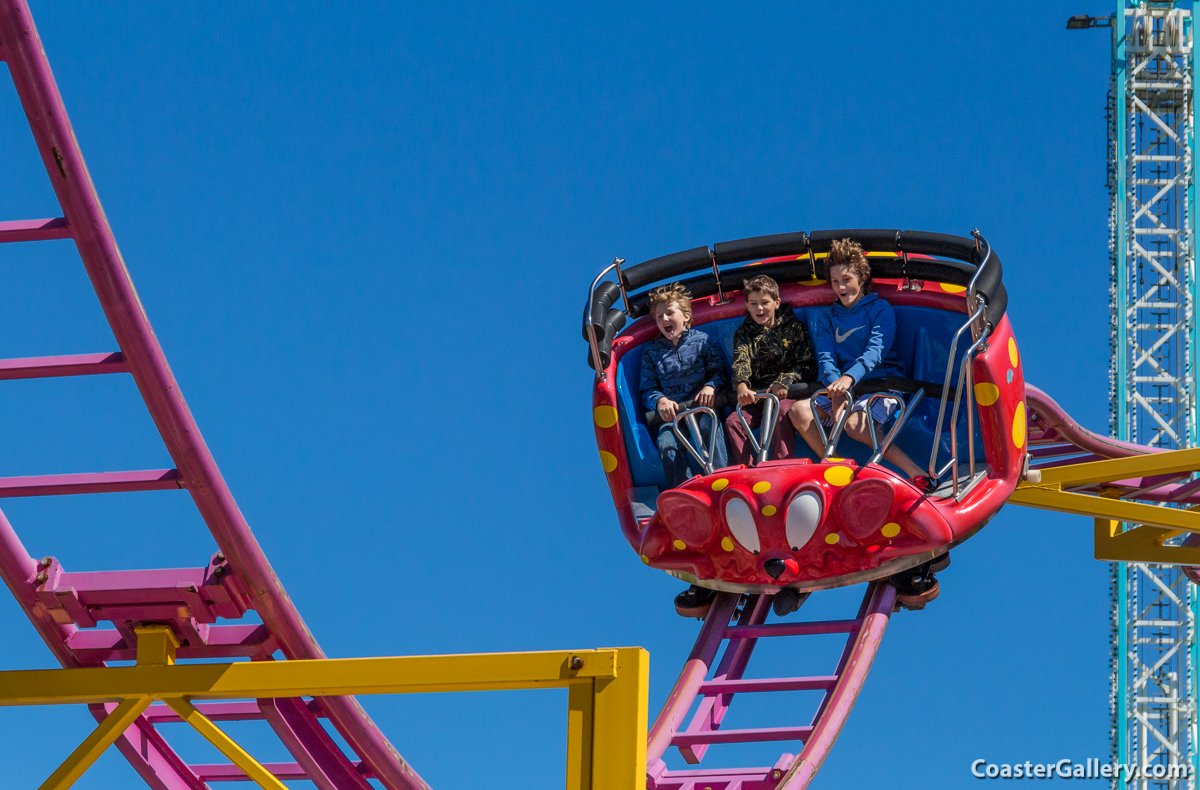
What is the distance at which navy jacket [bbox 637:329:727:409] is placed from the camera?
23.2 ft

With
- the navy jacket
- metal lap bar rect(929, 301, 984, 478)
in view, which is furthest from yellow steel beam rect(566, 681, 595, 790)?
the navy jacket

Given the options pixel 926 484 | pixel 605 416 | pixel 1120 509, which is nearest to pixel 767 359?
pixel 605 416

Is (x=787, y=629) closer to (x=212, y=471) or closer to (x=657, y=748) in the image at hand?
(x=657, y=748)

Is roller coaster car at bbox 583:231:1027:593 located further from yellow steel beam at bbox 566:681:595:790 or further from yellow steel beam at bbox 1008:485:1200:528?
yellow steel beam at bbox 566:681:595:790

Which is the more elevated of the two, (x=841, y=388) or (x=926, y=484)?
(x=841, y=388)

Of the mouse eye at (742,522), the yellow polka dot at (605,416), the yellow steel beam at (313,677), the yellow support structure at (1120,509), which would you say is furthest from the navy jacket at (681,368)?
the yellow steel beam at (313,677)

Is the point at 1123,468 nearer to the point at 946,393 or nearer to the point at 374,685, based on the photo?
the point at 946,393

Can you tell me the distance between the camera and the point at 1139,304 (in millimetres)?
20297

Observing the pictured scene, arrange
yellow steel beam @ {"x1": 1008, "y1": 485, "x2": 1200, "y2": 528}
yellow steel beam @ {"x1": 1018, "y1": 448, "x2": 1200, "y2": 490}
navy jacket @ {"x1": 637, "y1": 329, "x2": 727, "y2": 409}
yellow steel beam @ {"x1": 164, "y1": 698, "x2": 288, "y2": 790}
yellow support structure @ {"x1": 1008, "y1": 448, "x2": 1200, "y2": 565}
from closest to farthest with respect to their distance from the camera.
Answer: yellow steel beam @ {"x1": 164, "y1": 698, "x2": 288, "y2": 790} → navy jacket @ {"x1": 637, "y1": 329, "x2": 727, "y2": 409} → yellow steel beam @ {"x1": 1018, "y1": 448, "x2": 1200, "y2": 490} → yellow support structure @ {"x1": 1008, "y1": 448, "x2": 1200, "y2": 565} → yellow steel beam @ {"x1": 1008, "y1": 485, "x2": 1200, "y2": 528}

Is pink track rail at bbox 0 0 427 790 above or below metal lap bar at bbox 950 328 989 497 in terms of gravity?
above

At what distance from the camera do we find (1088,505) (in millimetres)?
8672

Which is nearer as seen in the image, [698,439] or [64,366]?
[64,366]

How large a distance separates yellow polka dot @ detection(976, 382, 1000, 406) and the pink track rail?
2.41 m

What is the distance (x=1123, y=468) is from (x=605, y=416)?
2798 millimetres
